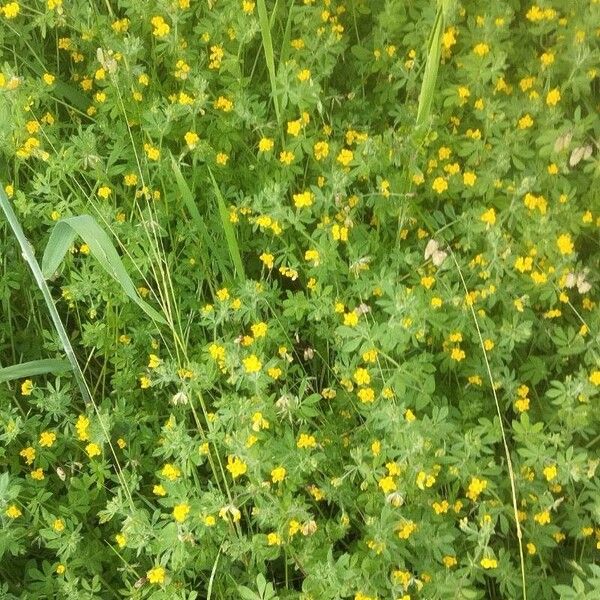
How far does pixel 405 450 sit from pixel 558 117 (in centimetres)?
98

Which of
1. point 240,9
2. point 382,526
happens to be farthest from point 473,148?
point 382,526

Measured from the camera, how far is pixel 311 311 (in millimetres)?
1880

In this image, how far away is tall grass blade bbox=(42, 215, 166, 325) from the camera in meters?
1.56

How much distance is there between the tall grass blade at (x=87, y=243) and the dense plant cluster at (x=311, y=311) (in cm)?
7

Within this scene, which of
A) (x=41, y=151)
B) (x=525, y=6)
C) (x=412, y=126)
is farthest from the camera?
(x=525, y=6)

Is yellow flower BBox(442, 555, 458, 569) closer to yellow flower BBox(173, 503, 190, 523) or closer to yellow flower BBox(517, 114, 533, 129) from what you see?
yellow flower BBox(173, 503, 190, 523)

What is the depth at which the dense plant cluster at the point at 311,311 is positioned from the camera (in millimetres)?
1660

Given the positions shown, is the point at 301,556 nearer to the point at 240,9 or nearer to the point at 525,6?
the point at 240,9

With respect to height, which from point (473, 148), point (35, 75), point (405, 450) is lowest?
point (405, 450)

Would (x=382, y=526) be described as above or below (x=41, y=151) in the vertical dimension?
below

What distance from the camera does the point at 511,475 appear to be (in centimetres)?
162

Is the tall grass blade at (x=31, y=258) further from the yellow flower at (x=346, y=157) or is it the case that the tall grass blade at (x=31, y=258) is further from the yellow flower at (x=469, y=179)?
the yellow flower at (x=469, y=179)

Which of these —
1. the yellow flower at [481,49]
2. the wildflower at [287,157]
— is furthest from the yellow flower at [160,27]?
the yellow flower at [481,49]

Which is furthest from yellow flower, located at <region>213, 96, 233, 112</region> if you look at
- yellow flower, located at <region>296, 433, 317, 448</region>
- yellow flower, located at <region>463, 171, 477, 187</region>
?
yellow flower, located at <region>296, 433, 317, 448</region>
